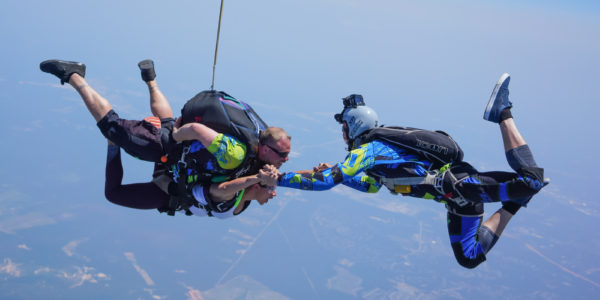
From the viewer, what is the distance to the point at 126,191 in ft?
17.4

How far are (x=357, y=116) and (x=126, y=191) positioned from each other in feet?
8.74

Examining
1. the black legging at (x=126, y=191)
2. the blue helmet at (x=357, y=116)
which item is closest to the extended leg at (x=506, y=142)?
the blue helmet at (x=357, y=116)

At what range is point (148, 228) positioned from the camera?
8538 cm

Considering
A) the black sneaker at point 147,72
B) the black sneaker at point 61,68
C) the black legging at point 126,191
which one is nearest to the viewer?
the black sneaker at point 61,68

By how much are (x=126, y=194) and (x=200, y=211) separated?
86 cm

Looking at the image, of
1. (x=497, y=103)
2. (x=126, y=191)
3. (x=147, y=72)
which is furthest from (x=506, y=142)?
(x=126, y=191)

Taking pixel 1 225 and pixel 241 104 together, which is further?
pixel 1 225

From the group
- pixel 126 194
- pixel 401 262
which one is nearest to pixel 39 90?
pixel 401 262

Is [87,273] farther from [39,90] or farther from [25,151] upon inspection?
[39,90]

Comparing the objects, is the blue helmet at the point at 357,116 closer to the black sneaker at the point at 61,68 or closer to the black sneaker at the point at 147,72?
the black sneaker at the point at 147,72

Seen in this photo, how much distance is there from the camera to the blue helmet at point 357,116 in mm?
5117

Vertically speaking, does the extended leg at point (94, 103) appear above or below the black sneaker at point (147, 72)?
below

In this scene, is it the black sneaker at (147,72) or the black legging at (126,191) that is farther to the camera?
the black sneaker at (147,72)

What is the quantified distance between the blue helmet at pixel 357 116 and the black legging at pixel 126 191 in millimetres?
2185
